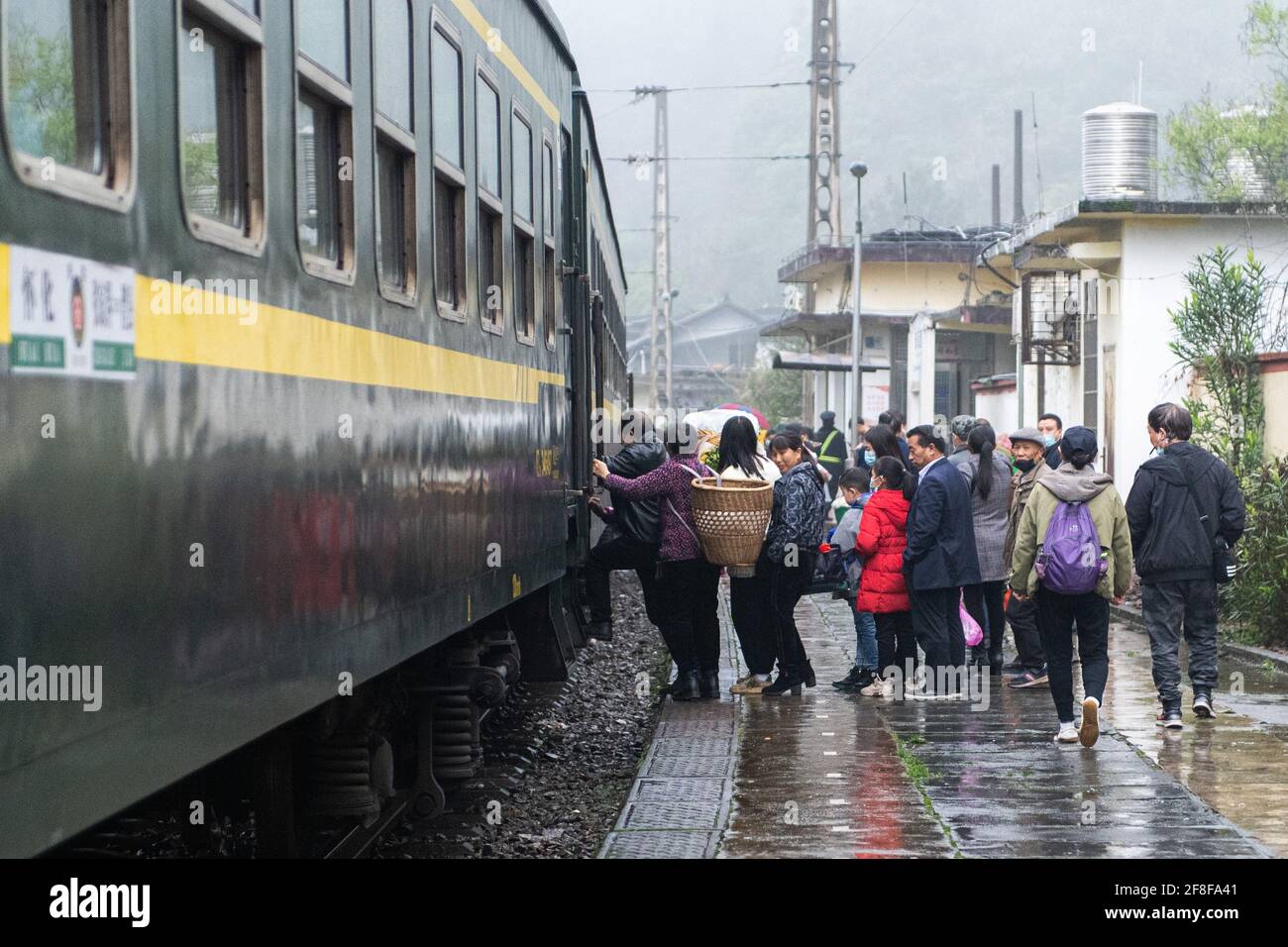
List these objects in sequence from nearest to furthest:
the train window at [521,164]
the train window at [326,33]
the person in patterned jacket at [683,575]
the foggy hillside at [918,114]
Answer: the train window at [326,33] → the train window at [521,164] → the person in patterned jacket at [683,575] → the foggy hillside at [918,114]

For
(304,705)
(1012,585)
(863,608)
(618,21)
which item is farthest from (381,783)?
(618,21)

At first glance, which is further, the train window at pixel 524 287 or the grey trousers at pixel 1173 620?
the grey trousers at pixel 1173 620

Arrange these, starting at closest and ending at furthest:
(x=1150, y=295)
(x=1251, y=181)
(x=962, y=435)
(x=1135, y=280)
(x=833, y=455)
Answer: (x=962, y=435)
(x=1150, y=295)
(x=1135, y=280)
(x=833, y=455)
(x=1251, y=181)

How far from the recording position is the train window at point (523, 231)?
8227mm

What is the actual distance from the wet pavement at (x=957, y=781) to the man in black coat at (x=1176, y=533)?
18.5 inches

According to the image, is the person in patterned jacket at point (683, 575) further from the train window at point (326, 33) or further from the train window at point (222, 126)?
the train window at point (222, 126)

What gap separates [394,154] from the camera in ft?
19.3

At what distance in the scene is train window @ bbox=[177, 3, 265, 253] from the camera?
12.6 ft

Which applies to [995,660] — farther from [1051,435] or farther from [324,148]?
[324,148]

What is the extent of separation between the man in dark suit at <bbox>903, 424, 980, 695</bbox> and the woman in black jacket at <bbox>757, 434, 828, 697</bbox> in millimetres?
589

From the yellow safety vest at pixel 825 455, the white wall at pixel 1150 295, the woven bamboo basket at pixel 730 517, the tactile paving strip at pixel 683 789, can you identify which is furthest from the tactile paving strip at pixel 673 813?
the white wall at pixel 1150 295

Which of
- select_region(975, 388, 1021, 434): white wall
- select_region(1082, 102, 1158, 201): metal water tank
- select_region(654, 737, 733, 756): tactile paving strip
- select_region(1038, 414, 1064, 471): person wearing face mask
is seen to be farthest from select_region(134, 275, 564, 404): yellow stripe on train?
select_region(975, 388, 1021, 434): white wall

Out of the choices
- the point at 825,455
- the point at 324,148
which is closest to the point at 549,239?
the point at 324,148

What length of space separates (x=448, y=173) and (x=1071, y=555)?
4.16m
